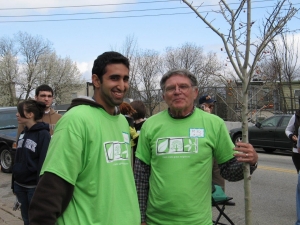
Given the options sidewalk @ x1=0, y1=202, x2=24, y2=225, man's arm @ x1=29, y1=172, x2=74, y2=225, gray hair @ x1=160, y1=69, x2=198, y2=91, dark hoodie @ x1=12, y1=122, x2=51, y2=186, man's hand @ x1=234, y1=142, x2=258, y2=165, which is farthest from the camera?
sidewalk @ x1=0, y1=202, x2=24, y2=225

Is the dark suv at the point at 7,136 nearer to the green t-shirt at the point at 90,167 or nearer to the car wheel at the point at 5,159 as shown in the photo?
the car wheel at the point at 5,159

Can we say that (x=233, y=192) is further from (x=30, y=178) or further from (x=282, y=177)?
(x=30, y=178)

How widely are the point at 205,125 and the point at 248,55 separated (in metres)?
0.59

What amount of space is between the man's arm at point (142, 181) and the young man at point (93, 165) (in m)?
0.54

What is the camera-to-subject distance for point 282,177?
957cm

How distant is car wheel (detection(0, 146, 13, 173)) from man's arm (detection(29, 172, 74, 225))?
9304mm

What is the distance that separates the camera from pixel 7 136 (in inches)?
414

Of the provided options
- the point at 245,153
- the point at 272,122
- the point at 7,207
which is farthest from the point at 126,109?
the point at 272,122

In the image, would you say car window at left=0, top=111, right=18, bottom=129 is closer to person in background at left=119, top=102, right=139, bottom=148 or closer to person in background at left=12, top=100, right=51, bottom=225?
person in background at left=119, top=102, right=139, bottom=148

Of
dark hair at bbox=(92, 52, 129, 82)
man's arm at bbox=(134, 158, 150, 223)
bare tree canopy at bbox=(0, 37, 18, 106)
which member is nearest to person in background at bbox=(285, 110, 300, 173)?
man's arm at bbox=(134, 158, 150, 223)

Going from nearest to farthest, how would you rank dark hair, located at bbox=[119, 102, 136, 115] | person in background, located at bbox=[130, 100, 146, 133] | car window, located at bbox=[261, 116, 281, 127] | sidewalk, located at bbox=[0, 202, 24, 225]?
1. dark hair, located at bbox=[119, 102, 136, 115]
2. person in background, located at bbox=[130, 100, 146, 133]
3. sidewalk, located at bbox=[0, 202, 24, 225]
4. car window, located at bbox=[261, 116, 281, 127]

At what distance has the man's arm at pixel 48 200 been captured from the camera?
5.92 ft

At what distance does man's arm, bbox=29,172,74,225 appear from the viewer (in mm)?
1805

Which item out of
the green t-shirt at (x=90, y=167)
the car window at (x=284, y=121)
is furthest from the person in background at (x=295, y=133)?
the car window at (x=284, y=121)
